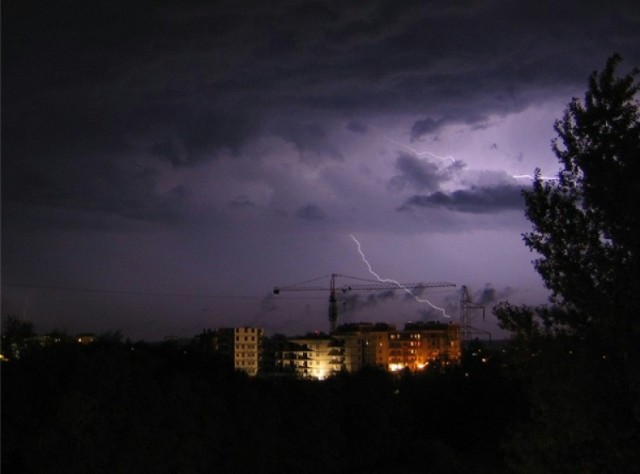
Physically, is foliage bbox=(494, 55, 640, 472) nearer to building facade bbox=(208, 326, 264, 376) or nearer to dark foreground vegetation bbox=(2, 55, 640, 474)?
dark foreground vegetation bbox=(2, 55, 640, 474)

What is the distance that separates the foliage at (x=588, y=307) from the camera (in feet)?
22.3

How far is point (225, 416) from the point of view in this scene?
21734 millimetres

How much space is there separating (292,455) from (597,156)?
19.3 metres

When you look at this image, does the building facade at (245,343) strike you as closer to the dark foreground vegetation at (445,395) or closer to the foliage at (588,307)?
the dark foreground vegetation at (445,395)

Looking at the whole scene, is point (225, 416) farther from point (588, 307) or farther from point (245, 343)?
point (245, 343)

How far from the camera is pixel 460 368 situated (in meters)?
38.0

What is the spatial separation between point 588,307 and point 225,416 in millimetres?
16124

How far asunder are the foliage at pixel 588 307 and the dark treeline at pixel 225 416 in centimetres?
491

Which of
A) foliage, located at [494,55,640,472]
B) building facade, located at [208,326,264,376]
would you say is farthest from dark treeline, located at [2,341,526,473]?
building facade, located at [208,326,264,376]

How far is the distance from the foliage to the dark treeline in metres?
4.91

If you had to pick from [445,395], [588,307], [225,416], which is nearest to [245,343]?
[445,395]

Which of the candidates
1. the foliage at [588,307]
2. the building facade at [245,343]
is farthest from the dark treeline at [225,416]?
the building facade at [245,343]

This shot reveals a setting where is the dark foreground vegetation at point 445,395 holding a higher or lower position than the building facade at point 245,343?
lower

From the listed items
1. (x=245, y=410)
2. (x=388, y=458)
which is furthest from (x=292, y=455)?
(x=388, y=458)
